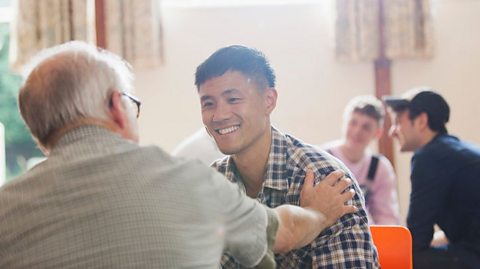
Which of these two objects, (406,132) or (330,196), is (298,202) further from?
(406,132)

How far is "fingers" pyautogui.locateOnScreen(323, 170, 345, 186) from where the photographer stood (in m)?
1.73

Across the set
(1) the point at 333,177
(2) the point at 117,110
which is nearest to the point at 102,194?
(2) the point at 117,110

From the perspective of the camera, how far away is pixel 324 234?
175cm

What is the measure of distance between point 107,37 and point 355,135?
77.6 inches

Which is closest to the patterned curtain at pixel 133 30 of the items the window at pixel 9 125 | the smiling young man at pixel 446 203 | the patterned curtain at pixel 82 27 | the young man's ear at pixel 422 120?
the patterned curtain at pixel 82 27

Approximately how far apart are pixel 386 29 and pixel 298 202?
3.40m

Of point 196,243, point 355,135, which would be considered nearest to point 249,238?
point 196,243

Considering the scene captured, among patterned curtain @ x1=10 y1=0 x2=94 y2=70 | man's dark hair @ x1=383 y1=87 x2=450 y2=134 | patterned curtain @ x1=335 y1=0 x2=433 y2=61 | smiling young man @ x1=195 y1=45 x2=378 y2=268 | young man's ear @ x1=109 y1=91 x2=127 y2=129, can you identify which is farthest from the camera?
patterned curtain @ x1=335 y1=0 x2=433 y2=61

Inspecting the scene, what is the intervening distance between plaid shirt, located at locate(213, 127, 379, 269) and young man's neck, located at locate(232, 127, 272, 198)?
24 mm

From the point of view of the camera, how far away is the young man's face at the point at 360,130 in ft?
13.3

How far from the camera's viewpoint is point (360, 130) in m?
4.07

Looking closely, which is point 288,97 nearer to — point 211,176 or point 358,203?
point 358,203

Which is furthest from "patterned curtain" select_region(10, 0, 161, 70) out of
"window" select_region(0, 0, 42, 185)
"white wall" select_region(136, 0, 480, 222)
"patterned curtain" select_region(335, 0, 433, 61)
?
"patterned curtain" select_region(335, 0, 433, 61)

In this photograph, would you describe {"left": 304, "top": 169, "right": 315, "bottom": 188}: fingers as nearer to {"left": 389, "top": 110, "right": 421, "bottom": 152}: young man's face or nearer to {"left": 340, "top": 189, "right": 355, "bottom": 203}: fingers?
{"left": 340, "top": 189, "right": 355, "bottom": 203}: fingers
